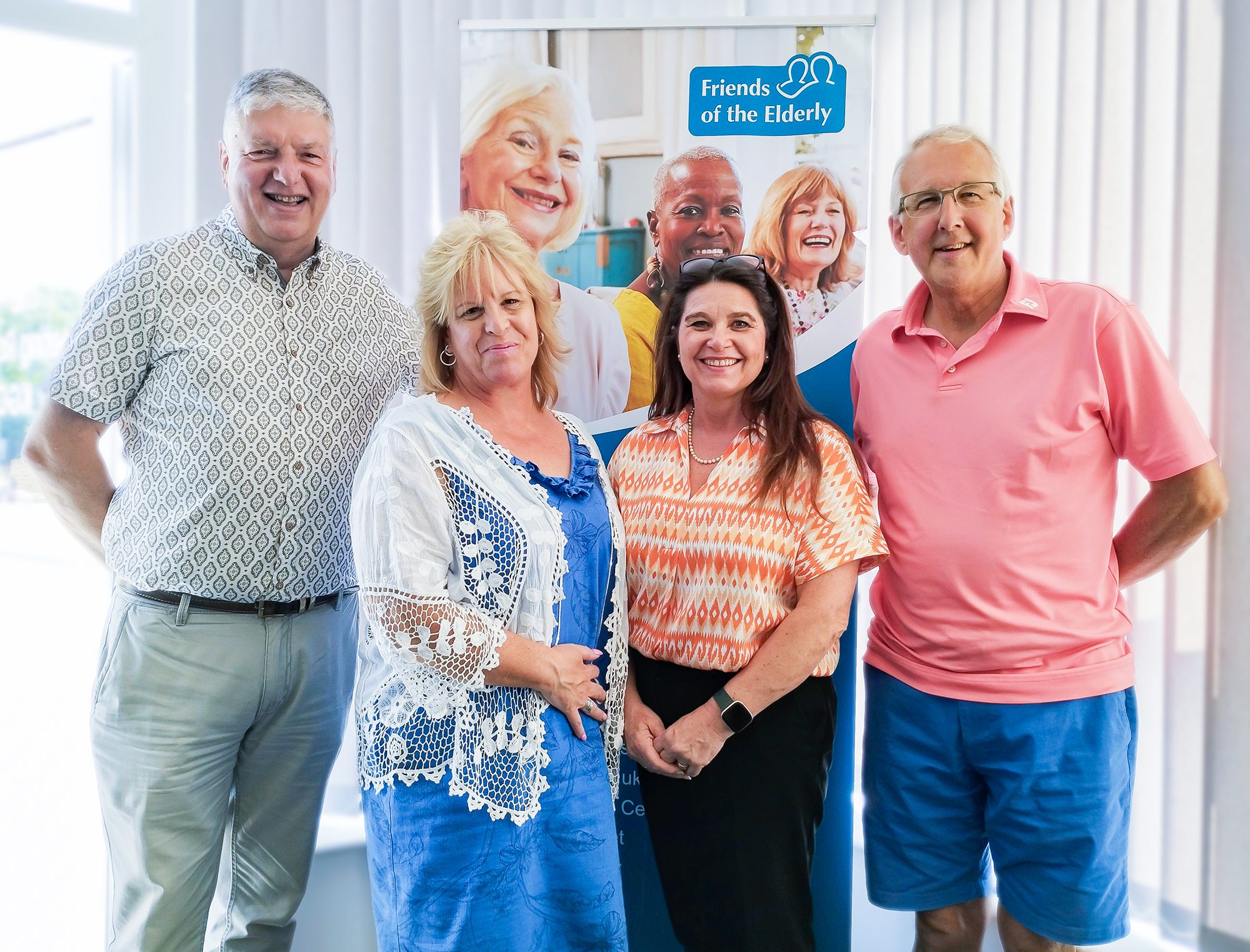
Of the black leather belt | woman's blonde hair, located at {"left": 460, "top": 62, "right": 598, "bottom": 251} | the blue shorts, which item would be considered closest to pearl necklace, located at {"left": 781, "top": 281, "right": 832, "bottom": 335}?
woman's blonde hair, located at {"left": 460, "top": 62, "right": 598, "bottom": 251}

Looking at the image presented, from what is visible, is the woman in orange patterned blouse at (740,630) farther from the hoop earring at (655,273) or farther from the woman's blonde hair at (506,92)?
the woman's blonde hair at (506,92)

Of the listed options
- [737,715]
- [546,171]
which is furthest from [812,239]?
[737,715]

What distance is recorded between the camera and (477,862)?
153 cm

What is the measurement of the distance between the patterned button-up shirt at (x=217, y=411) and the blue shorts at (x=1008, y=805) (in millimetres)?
1364

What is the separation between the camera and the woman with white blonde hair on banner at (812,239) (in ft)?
7.70

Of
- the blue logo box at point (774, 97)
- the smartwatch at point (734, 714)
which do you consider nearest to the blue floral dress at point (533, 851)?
the smartwatch at point (734, 714)

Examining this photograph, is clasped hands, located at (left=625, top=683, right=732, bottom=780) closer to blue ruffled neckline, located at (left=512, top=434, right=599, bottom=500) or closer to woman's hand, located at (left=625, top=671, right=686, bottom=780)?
woman's hand, located at (left=625, top=671, right=686, bottom=780)

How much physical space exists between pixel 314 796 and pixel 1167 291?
2.53 metres

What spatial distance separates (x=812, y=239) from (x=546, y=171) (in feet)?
2.39

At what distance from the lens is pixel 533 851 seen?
1.57 metres

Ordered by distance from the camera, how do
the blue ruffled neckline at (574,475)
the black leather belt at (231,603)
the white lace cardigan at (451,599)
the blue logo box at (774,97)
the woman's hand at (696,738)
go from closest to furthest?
the white lace cardigan at (451,599) < the blue ruffled neckline at (574,475) < the woman's hand at (696,738) < the black leather belt at (231,603) < the blue logo box at (774,97)

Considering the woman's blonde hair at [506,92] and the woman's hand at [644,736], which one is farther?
the woman's blonde hair at [506,92]

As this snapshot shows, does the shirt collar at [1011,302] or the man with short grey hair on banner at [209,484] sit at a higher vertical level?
the shirt collar at [1011,302]

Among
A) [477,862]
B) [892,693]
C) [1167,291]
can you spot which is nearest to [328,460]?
[477,862]
